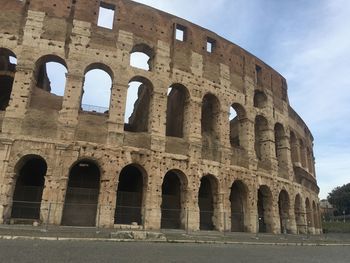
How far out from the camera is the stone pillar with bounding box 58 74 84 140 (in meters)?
14.1

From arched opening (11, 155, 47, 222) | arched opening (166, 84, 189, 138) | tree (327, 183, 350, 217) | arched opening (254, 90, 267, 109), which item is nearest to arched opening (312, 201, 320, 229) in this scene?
arched opening (254, 90, 267, 109)

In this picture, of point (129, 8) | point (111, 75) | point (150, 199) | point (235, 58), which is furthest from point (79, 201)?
point (235, 58)

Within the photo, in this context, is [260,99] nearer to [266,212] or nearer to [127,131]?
[266,212]

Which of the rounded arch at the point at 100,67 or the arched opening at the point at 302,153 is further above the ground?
the rounded arch at the point at 100,67

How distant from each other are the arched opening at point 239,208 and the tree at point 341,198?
4669 centimetres

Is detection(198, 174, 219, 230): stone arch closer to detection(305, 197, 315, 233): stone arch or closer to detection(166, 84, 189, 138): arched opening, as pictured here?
detection(166, 84, 189, 138): arched opening

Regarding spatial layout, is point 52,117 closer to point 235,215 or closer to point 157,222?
point 157,222

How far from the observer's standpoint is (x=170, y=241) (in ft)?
31.1

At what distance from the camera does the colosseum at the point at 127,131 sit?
45.3ft

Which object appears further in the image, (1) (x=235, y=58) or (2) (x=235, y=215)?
(1) (x=235, y=58)

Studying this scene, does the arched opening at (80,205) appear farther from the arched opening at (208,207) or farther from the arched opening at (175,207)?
the arched opening at (208,207)

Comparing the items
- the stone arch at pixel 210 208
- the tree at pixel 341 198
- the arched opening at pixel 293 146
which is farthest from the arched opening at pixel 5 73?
the tree at pixel 341 198

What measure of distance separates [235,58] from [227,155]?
22.0 feet

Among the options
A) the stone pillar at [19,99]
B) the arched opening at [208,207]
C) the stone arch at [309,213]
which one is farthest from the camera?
the stone arch at [309,213]
